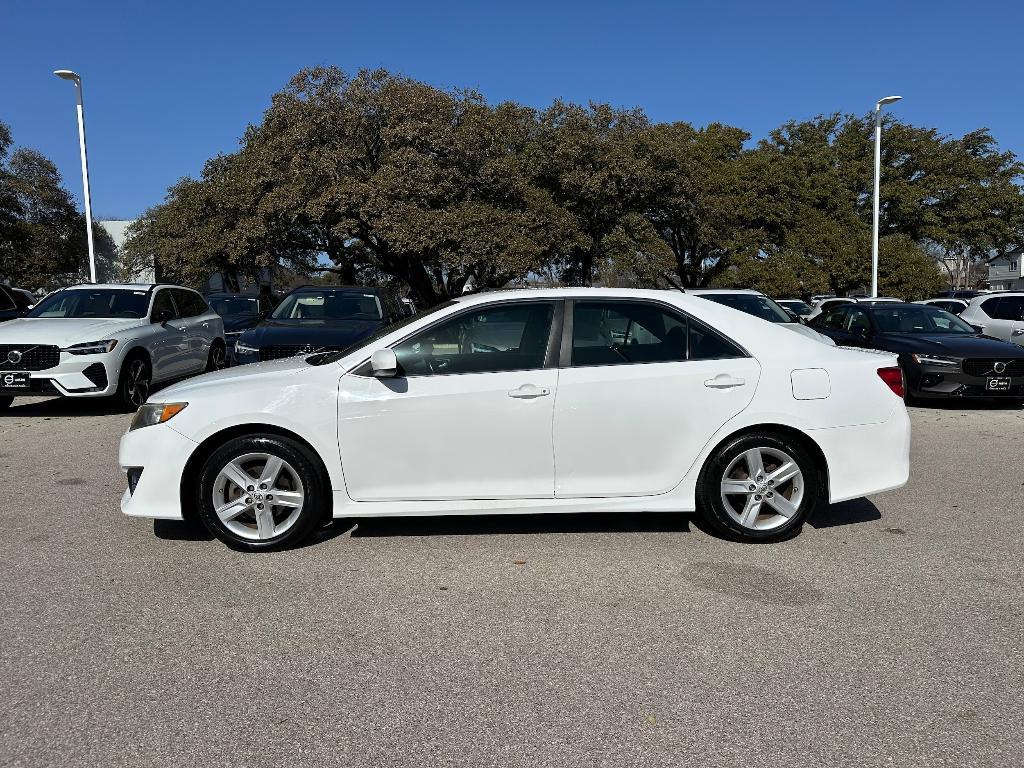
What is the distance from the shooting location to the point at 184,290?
42.6 feet

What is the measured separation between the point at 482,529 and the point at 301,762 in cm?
267

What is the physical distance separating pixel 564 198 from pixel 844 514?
2398cm

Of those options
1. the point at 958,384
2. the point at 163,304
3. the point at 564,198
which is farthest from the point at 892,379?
the point at 564,198

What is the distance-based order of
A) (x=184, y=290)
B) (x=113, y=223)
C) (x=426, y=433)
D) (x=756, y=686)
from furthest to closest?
1. (x=113, y=223)
2. (x=184, y=290)
3. (x=426, y=433)
4. (x=756, y=686)

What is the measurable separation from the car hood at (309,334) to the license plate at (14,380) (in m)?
2.43

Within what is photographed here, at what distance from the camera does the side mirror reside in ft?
15.3

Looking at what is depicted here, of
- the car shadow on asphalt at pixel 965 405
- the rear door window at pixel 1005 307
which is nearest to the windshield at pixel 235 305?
the car shadow on asphalt at pixel 965 405

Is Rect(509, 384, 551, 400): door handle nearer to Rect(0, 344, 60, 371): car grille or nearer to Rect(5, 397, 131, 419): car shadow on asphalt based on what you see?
Rect(5, 397, 131, 419): car shadow on asphalt

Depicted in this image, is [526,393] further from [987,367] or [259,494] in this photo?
[987,367]

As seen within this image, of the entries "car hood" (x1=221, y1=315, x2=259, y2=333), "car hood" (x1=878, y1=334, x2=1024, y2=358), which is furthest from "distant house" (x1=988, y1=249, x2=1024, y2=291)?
"car hood" (x1=221, y1=315, x2=259, y2=333)

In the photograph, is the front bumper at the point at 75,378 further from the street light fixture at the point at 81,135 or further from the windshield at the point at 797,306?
the windshield at the point at 797,306

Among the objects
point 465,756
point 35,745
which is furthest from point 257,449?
point 465,756

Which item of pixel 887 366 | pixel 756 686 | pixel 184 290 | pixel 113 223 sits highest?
pixel 113 223

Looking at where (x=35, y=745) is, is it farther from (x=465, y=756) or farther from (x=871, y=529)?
(x=871, y=529)
